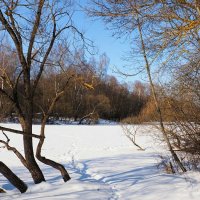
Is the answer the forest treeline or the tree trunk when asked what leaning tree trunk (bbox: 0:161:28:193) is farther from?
the forest treeline

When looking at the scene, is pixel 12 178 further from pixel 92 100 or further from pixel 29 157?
pixel 92 100

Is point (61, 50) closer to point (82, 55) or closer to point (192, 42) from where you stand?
point (82, 55)

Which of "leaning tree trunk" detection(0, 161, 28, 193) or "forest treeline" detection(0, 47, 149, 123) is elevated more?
"forest treeline" detection(0, 47, 149, 123)

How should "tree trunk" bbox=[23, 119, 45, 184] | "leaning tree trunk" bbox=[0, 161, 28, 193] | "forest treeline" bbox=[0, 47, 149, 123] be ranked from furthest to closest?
"forest treeline" bbox=[0, 47, 149, 123] < "tree trunk" bbox=[23, 119, 45, 184] < "leaning tree trunk" bbox=[0, 161, 28, 193]

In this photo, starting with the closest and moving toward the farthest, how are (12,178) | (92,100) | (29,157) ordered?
(12,178) < (29,157) < (92,100)

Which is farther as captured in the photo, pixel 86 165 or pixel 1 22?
pixel 86 165

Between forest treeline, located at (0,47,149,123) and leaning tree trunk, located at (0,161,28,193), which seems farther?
forest treeline, located at (0,47,149,123)

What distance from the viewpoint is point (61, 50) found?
8148 millimetres

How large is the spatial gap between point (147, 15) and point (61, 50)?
313cm

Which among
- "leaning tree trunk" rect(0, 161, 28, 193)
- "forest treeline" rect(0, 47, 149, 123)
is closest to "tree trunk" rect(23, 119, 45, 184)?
"leaning tree trunk" rect(0, 161, 28, 193)

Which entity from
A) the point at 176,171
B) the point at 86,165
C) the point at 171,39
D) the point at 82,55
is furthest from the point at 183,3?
the point at 86,165

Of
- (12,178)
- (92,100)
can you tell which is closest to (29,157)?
(12,178)

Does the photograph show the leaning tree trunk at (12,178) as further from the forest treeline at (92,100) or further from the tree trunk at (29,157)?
the forest treeline at (92,100)

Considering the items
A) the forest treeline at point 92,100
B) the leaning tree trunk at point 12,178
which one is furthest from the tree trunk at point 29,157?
the forest treeline at point 92,100
